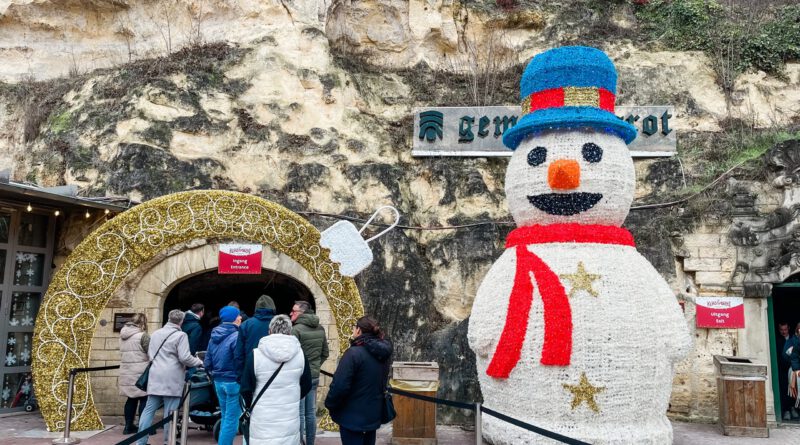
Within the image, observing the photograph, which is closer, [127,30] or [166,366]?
[166,366]

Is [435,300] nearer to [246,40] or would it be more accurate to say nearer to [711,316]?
[711,316]

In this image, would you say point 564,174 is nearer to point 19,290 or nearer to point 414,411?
point 414,411

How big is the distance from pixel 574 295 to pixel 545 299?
25 cm

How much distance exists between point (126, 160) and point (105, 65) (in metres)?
4.25

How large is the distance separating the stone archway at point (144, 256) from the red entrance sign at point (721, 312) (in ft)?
16.4

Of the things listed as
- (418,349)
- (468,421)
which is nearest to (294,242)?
(418,349)

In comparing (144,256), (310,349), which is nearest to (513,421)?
(310,349)

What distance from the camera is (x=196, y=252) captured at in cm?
780

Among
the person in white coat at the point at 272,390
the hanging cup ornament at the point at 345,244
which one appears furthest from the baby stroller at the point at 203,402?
the person in white coat at the point at 272,390

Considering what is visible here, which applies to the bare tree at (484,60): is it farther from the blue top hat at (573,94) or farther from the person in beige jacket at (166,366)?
the person in beige jacket at (166,366)

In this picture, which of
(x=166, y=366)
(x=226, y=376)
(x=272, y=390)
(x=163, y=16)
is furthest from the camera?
(x=163, y=16)

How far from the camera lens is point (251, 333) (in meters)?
4.96

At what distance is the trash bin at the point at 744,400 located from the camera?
23.2ft

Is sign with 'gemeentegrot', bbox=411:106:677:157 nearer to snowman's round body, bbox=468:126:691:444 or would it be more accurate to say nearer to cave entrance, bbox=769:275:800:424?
cave entrance, bbox=769:275:800:424
